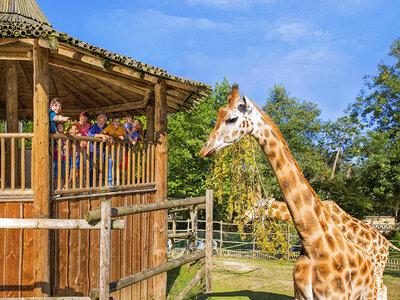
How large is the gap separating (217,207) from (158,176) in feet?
67.8

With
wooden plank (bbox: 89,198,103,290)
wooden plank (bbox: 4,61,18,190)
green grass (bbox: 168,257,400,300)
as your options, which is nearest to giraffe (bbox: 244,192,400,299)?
green grass (bbox: 168,257,400,300)

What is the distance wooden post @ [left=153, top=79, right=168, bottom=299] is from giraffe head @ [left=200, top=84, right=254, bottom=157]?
4006mm

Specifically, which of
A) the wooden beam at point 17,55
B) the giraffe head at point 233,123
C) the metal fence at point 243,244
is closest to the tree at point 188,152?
the metal fence at point 243,244

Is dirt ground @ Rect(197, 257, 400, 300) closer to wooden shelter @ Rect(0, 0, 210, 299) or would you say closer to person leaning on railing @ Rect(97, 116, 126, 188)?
wooden shelter @ Rect(0, 0, 210, 299)

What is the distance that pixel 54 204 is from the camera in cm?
611

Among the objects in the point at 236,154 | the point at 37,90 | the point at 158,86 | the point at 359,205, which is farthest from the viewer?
the point at 359,205

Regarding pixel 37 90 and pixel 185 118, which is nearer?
pixel 37 90

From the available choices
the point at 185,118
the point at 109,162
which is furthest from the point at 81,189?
the point at 185,118

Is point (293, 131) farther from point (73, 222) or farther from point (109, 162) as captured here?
point (73, 222)

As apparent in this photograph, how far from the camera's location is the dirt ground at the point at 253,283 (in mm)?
9086

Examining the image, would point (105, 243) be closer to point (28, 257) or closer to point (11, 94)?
point (28, 257)

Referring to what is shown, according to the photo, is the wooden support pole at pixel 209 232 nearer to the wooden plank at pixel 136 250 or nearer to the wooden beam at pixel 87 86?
the wooden plank at pixel 136 250

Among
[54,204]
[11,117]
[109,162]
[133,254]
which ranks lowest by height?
[133,254]

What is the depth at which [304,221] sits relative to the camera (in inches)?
174
